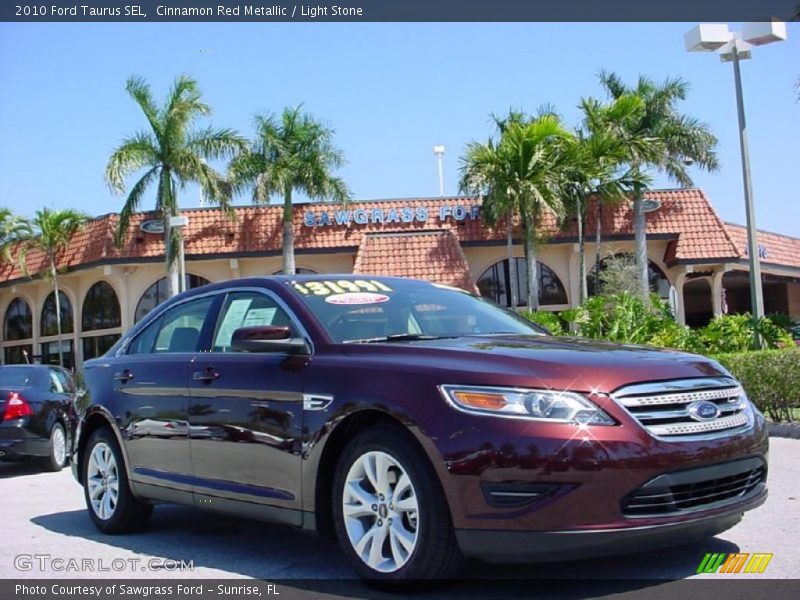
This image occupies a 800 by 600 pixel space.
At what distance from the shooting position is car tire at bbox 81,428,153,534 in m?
6.52

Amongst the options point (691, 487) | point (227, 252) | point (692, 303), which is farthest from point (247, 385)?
point (692, 303)

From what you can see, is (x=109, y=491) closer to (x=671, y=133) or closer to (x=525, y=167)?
(x=525, y=167)

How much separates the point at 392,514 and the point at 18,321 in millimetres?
33170

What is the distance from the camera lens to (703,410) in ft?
14.6

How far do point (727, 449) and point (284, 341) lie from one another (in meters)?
2.34

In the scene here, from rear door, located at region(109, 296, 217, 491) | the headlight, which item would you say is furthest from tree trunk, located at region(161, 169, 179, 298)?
the headlight

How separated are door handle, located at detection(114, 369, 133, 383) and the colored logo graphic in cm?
391

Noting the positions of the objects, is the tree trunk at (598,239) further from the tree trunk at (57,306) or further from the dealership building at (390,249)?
the tree trunk at (57,306)

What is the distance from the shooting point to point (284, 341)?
5.16 meters

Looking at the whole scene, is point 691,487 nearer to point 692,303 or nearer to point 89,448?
point 89,448

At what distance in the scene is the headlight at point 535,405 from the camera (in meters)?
4.18

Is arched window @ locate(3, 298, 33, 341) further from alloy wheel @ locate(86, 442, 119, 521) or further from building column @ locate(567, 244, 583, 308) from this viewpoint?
alloy wheel @ locate(86, 442, 119, 521)

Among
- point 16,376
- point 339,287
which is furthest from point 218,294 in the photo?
point 16,376

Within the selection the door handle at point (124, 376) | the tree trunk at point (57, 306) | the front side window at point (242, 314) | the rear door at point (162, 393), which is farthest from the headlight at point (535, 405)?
the tree trunk at point (57, 306)
